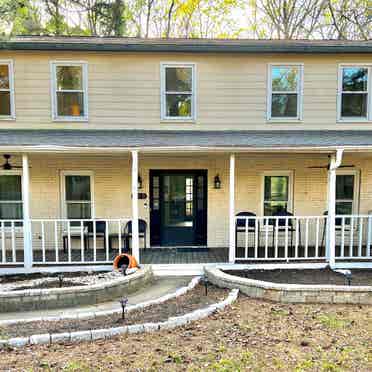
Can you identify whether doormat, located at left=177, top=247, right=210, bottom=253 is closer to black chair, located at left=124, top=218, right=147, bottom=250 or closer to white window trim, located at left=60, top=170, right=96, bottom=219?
black chair, located at left=124, top=218, right=147, bottom=250

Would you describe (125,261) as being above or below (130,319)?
above

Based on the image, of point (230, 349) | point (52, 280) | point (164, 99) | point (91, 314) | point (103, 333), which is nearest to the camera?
point (230, 349)

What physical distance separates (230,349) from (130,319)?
4.92ft

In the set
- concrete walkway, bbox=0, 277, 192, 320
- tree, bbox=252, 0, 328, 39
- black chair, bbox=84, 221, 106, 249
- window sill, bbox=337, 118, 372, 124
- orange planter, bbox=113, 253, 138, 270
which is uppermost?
tree, bbox=252, 0, 328, 39

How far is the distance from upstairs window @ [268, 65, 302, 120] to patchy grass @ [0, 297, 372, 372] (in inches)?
192

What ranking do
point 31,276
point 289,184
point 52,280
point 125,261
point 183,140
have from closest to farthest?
point 52,280, point 31,276, point 125,261, point 183,140, point 289,184

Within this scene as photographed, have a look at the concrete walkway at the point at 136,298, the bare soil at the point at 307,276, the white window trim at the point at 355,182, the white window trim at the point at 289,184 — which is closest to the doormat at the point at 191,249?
the concrete walkway at the point at 136,298

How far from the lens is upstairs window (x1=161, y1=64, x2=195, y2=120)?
24.1 ft

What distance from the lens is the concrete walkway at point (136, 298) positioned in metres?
4.55

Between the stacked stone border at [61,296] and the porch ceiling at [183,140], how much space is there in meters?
2.49

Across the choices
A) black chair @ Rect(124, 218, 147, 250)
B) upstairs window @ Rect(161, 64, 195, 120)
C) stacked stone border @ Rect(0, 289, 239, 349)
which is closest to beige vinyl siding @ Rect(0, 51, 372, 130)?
upstairs window @ Rect(161, 64, 195, 120)

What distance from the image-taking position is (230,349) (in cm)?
350

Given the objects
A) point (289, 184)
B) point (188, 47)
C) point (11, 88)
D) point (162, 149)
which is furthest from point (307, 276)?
point (11, 88)

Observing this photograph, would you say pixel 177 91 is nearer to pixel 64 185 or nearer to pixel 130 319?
pixel 64 185
